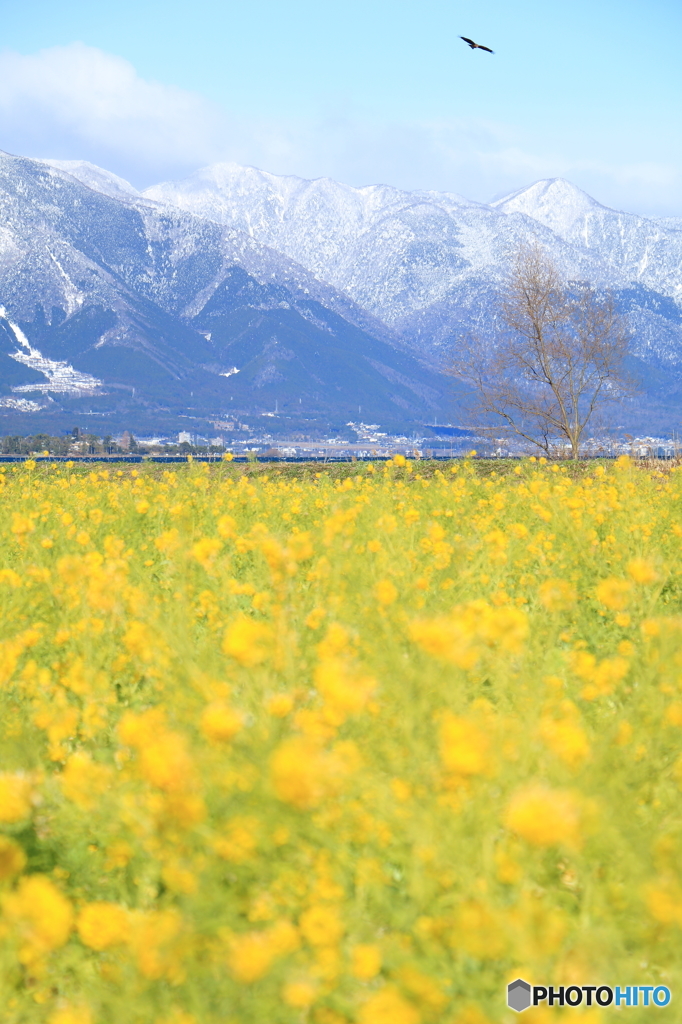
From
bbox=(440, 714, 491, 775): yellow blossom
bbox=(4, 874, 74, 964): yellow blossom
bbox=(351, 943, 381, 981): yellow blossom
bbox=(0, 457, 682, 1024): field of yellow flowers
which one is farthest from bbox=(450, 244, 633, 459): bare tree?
bbox=(4, 874, 74, 964): yellow blossom

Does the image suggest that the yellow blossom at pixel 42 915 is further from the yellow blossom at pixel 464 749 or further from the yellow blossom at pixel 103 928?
the yellow blossom at pixel 464 749

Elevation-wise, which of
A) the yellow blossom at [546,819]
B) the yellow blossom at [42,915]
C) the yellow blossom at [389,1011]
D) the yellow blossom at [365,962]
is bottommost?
the yellow blossom at [389,1011]

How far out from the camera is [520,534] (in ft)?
17.0

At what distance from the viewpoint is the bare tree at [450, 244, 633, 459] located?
90.3ft

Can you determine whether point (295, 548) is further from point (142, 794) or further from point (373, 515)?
point (373, 515)

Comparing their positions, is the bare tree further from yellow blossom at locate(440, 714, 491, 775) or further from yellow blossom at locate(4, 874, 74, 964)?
yellow blossom at locate(4, 874, 74, 964)

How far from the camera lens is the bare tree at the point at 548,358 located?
2753 cm

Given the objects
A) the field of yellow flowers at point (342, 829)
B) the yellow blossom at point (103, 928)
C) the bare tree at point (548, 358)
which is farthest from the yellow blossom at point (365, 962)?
the bare tree at point (548, 358)

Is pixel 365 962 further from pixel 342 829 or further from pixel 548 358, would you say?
pixel 548 358

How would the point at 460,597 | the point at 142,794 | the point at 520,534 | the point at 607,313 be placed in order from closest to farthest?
1. the point at 142,794
2. the point at 460,597
3. the point at 520,534
4. the point at 607,313

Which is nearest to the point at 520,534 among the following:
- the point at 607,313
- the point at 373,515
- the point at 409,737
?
the point at 373,515

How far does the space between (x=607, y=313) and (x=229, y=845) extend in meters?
28.8

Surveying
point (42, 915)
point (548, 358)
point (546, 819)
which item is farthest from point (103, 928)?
point (548, 358)

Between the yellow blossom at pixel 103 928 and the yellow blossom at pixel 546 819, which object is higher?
the yellow blossom at pixel 546 819
